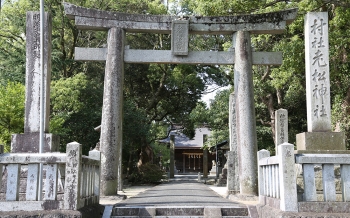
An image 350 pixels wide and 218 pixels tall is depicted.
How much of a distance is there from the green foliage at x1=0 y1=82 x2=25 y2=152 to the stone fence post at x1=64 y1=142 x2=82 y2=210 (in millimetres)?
8817

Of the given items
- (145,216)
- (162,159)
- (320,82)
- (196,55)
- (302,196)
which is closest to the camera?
(302,196)

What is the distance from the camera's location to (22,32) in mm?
18344

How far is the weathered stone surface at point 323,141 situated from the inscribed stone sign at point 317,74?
0.22 metres

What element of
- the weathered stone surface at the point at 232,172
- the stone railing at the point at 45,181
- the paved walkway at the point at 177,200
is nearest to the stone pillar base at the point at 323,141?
the paved walkway at the point at 177,200

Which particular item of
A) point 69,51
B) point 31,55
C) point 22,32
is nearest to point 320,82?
point 31,55

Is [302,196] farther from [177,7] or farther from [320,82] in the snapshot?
[177,7]

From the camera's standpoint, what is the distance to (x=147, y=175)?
20484 millimetres

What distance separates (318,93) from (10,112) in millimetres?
10524

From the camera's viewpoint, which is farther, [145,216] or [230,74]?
[230,74]

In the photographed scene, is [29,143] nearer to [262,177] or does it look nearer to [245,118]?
[262,177]

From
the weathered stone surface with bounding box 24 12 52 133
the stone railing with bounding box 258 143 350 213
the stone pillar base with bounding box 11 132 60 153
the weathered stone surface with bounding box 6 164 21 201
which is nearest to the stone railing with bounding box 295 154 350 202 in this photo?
the stone railing with bounding box 258 143 350 213

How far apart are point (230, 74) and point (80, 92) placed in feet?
27.9

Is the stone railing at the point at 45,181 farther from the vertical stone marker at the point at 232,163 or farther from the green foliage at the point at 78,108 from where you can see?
the green foliage at the point at 78,108

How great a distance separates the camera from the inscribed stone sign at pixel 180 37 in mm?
10492
